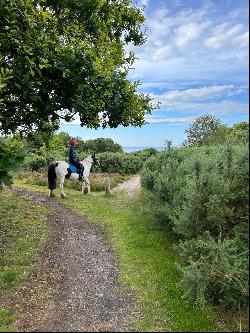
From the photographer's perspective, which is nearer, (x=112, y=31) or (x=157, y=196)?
(x=157, y=196)

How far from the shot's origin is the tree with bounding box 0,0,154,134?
47.2 feet

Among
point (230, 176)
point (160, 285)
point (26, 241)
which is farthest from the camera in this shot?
point (26, 241)

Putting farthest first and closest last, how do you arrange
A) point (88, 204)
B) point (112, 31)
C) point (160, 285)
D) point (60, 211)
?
1. point (88, 204)
2. point (60, 211)
3. point (112, 31)
4. point (160, 285)

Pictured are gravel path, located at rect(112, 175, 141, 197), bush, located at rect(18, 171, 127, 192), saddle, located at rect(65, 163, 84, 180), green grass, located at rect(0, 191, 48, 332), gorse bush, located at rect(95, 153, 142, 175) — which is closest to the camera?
green grass, located at rect(0, 191, 48, 332)

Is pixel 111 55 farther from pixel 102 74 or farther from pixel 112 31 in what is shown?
pixel 112 31

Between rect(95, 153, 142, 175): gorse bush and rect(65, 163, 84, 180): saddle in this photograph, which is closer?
rect(65, 163, 84, 180): saddle

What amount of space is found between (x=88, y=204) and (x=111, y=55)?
10366 mm

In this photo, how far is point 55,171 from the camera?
1093 inches

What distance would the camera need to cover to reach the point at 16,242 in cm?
1684

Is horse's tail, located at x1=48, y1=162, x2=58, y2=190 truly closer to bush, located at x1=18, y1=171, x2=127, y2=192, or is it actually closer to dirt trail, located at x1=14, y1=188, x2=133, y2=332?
bush, located at x1=18, y1=171, x2=127, y2=192

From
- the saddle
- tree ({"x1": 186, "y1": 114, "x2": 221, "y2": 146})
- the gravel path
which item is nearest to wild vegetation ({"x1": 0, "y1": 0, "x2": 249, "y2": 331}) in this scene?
the saddle

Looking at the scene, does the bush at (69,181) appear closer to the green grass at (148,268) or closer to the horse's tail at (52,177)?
the horse's tail at (52,177)

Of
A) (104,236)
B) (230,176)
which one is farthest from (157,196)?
(230,176)

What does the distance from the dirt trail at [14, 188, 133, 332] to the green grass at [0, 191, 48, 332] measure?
1.14 ft
